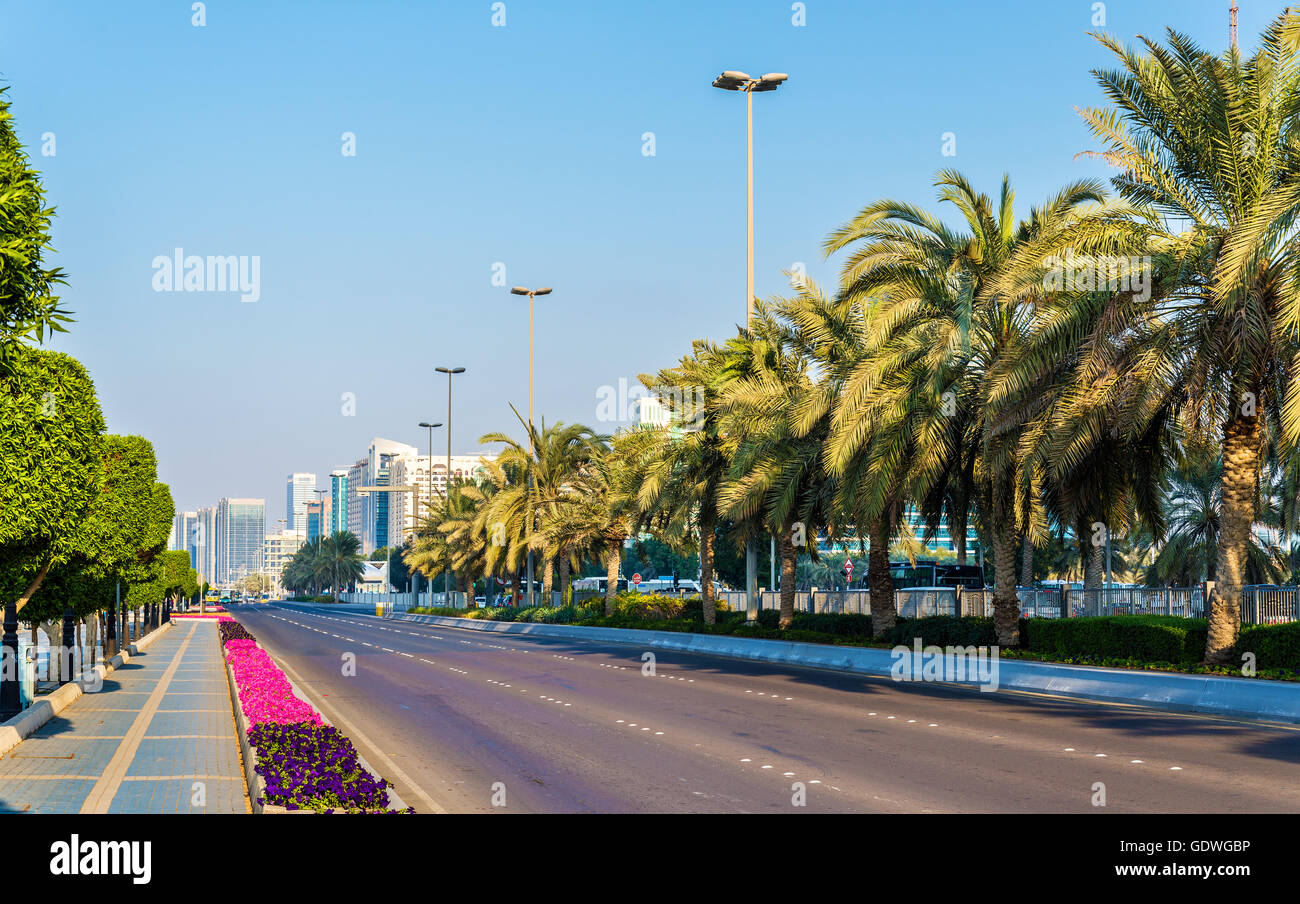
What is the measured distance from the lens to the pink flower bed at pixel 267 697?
13693 millimetres

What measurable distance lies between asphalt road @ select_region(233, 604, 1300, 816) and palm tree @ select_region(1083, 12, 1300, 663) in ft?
16.1

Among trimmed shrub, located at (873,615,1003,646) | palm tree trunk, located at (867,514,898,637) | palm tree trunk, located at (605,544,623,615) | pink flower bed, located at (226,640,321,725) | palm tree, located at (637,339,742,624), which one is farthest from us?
palm tree trunk, located at (605,544,623,615)

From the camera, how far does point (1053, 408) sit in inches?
814

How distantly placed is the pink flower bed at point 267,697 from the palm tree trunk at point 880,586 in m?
15.0

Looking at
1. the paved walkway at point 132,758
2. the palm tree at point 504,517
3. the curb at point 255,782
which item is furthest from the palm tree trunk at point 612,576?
the curb at point 255,782

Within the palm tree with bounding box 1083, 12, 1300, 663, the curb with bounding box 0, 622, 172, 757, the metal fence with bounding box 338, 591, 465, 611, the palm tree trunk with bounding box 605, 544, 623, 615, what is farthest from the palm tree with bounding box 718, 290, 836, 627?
the metal fence with bounding box 338, 591, 465, 611

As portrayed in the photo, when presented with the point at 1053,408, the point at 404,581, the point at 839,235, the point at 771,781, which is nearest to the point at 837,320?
the point at 839,235

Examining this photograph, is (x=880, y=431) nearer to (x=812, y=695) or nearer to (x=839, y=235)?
(x=839, y=235)

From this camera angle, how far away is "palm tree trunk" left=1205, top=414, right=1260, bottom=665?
64.6ft

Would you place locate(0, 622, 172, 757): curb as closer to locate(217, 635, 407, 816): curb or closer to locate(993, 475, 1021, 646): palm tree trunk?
locate(217, 635, 407, 816): curb

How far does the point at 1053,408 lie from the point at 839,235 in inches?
269

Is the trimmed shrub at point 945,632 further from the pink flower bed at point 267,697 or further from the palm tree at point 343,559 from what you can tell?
the palm tree at point 343,559

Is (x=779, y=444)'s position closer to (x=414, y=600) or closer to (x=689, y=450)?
(x=689, y=450)
